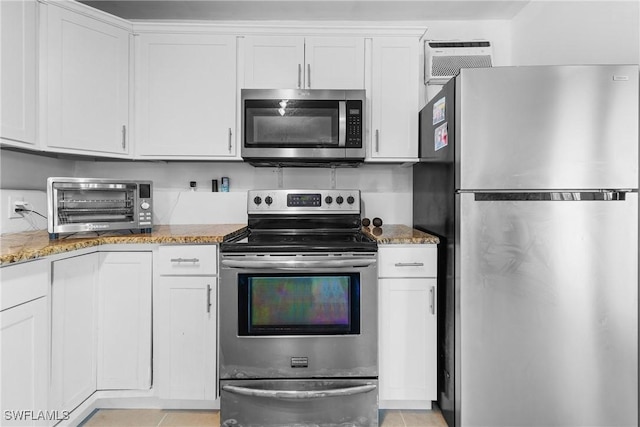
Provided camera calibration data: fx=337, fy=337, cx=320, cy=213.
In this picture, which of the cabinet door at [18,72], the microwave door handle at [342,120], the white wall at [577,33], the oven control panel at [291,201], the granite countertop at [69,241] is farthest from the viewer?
the oven control panel at [291,201]

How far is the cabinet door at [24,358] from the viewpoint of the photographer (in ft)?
4.05

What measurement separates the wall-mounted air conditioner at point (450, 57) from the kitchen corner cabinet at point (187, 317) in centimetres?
198

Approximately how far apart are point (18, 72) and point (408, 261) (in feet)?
7.29

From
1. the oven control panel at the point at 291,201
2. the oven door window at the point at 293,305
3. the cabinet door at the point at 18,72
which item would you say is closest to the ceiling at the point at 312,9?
the cabinet door at the point at 18,72

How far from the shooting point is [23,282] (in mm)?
1293

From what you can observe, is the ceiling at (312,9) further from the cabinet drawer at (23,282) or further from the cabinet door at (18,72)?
the cabinet drawer at (23,282)

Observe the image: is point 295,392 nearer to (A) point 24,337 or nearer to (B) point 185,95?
(A) point 24,337

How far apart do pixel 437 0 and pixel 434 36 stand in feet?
0.99

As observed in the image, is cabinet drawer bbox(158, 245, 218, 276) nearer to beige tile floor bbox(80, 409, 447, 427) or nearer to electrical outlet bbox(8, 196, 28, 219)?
beige tile floor bbox(80, 409, 447, 427)

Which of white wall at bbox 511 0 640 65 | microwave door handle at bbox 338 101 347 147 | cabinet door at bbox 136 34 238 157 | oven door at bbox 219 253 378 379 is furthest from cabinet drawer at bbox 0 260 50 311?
white wall at bbox 511 0 640 65

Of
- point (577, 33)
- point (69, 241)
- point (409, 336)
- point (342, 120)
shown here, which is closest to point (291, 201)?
point (342, 120)

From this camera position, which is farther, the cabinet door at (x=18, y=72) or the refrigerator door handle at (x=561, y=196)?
the cabinet door at (x=18, y=72)

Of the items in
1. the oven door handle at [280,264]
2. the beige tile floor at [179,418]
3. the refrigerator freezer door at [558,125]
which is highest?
the refrigerator freezer door at [558,125]

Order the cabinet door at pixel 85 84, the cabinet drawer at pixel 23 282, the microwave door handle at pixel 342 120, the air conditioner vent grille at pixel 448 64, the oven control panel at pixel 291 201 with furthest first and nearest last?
1. the air conditioner vent grille at pixel 448 64
2. the oven control panel at pixel 291 201
3. the microwave door handle at pixel 342 120
4. the cabinet door at pixel 85 84
5. the cabinet drawer at pixel 23 282
